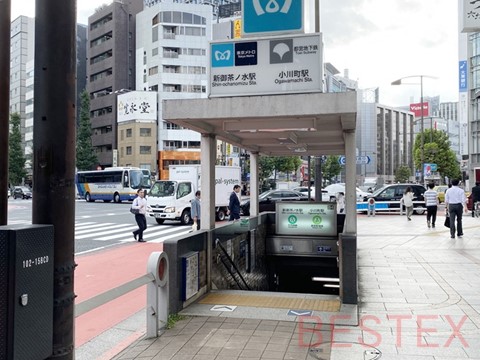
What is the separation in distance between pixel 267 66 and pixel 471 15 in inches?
270

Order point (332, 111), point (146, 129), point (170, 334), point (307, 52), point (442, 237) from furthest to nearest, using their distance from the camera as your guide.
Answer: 1. point (146, 129)
2. point (442, 237)
3. point (307, 52)
4. point (332, 111)
5. point (170, 334)

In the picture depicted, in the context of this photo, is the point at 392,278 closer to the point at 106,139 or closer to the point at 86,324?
the point at 86,324

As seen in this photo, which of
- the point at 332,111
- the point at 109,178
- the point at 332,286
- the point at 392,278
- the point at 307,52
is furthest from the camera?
the point at 109,178

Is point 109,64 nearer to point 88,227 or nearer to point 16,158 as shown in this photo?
point 16,158

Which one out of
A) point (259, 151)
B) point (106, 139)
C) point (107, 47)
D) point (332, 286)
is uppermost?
point (107, 47)

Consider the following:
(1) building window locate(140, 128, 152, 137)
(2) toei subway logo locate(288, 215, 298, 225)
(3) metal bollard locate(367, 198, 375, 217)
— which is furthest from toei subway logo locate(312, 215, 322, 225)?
(1) building window locate(140, 128, 152, 137)

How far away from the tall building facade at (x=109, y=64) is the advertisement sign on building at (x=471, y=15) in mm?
66010

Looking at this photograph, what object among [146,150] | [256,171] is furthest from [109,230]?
[146,150]

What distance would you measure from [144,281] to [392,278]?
17.6 feet

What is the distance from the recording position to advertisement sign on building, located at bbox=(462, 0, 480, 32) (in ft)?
36.7

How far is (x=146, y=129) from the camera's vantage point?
68.1 m

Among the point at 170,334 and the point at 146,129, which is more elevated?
the point at 146,129

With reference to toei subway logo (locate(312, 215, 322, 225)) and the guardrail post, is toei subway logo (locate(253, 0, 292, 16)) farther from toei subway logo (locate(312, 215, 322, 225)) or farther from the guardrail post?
Result: toei subway logo (locate(312, 215, 322, 225))

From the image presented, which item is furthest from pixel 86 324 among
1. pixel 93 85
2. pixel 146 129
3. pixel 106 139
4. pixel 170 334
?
pixel 93 85
